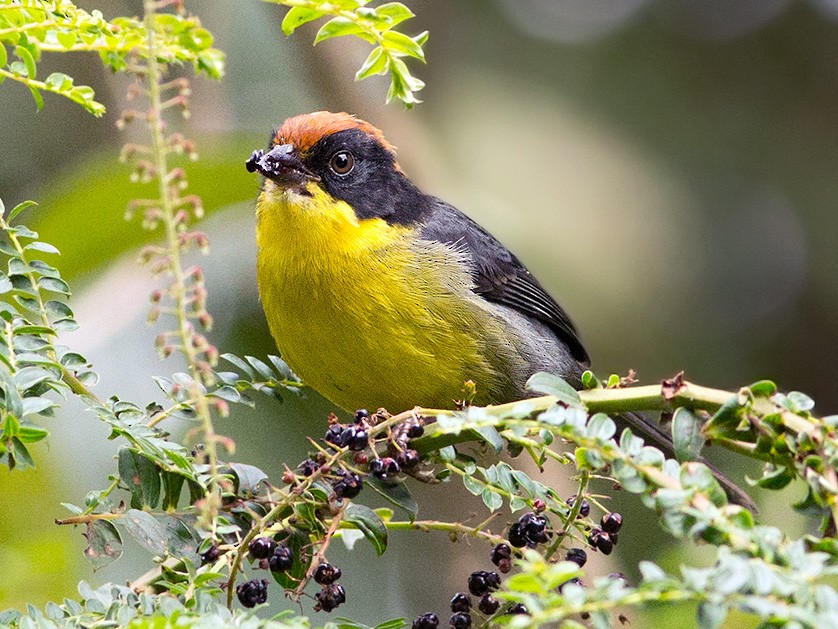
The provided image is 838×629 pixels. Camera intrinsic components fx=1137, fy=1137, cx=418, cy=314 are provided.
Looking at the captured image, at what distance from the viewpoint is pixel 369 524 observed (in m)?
1.88

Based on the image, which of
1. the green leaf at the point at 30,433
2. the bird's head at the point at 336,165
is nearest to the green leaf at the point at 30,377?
the green leaf at the point at 30,433

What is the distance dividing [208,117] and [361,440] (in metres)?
4.11

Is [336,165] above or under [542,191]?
above

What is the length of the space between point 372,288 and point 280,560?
2.01 metres

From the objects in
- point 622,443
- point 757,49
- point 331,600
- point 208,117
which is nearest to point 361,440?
point 331,600

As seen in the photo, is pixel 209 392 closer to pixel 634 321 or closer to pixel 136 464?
pixel 136 464

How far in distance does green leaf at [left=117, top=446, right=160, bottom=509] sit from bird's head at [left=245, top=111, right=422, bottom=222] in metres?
1.96

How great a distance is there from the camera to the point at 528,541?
1.94 meters

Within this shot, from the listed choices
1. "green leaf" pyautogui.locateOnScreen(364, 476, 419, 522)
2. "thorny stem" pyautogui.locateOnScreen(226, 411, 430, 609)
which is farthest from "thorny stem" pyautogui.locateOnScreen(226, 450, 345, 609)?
"green leaf" pyautogui.locateOnScreen(364, 476, 419, 522)

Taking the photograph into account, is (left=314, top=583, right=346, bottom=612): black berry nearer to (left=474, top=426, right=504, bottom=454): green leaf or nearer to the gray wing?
(left=474, top=426, right=504, bottom=454): green leaf

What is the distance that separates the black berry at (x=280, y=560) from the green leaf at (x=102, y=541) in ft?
0.86

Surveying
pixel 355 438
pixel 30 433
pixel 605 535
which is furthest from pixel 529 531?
pixel 30 433

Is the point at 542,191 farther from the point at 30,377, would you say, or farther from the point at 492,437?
the point at 30,377

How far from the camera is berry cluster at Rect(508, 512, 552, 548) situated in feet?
6.30
